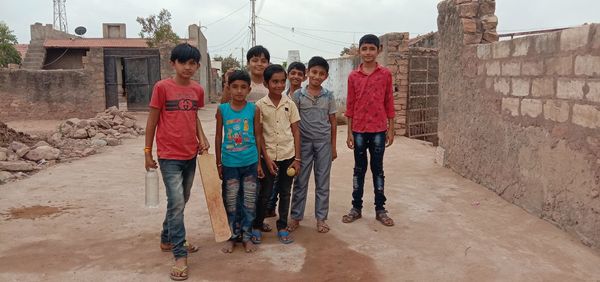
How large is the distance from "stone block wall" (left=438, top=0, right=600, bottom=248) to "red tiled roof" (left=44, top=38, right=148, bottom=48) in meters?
20.7

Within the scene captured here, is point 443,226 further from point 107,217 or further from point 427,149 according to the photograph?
point 427,149

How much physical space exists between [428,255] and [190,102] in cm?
199

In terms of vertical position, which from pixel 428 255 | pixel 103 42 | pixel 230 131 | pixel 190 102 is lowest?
pixel 428 255

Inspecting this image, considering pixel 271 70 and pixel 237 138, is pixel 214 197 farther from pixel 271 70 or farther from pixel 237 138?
pixel 271 70

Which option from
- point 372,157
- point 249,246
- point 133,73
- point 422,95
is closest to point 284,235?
point 249,246

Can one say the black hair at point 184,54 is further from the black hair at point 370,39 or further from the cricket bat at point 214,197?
the black hair at point 370,39

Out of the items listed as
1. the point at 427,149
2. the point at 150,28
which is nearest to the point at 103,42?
the point at 150,28

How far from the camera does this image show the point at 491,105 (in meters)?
5.32

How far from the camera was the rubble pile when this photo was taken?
21.2 feet

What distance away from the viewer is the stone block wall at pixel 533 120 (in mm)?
3652

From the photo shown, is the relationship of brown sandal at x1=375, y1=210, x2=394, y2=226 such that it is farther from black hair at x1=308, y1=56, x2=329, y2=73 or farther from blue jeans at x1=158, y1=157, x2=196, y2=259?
blue jeans at x1=158, y1=157, x2=196, y2=259

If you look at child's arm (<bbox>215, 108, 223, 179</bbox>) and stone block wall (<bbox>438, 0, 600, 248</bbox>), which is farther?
stone block wall (<bbox>438, 0, 600, 248</bbox>)

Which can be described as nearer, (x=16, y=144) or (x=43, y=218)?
(x=43, y=218)

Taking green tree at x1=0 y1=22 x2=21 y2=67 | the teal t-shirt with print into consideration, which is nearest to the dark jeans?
the teal t-shirt with print
